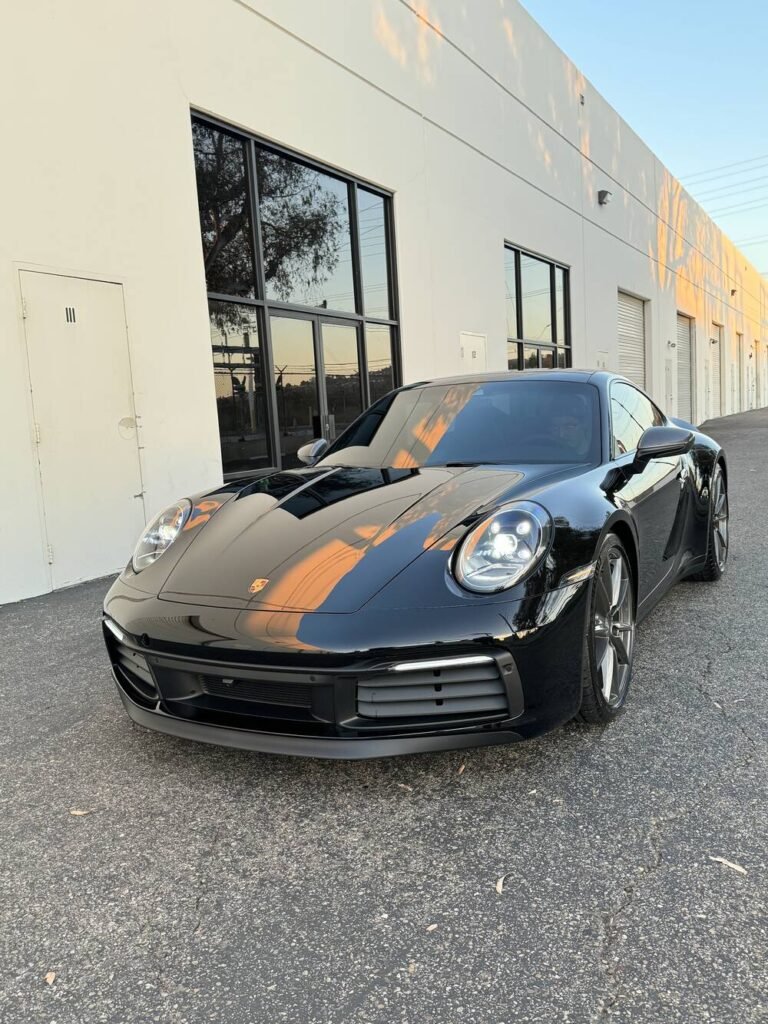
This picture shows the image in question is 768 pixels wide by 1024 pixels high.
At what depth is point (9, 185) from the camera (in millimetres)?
5109

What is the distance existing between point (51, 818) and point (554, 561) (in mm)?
1684

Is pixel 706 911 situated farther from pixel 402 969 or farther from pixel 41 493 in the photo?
pixel 41 493

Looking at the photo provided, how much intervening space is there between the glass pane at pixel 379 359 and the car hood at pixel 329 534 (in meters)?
6.48

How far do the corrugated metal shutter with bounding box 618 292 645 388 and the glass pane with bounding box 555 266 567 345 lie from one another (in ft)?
12.1

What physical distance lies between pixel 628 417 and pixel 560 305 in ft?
40.8

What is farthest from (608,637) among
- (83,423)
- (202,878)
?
(83,423)

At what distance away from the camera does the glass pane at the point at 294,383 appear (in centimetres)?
781

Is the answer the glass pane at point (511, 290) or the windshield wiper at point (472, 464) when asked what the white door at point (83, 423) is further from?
the glass pane at point (511, 290)

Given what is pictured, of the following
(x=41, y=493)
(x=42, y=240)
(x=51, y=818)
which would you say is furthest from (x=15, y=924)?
(x=42, y=240)

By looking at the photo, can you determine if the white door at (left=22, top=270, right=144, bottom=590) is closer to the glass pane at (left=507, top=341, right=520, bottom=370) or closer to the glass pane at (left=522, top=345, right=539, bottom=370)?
the glass pane at (left=507, top=341, right=520, bottom=370)

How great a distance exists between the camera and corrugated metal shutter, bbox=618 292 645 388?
19.1 metres

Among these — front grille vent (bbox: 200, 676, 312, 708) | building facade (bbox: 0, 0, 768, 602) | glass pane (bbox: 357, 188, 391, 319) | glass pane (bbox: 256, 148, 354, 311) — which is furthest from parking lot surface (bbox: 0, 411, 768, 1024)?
glass pane (bbox: 357, 188, 391, 319)

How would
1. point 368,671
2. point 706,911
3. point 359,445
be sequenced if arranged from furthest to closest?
1. point 359,445
2. point 368,671
3. point 706,911

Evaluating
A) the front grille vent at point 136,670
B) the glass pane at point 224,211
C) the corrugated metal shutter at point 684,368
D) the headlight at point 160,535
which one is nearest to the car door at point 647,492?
the headlight at point 160,535
